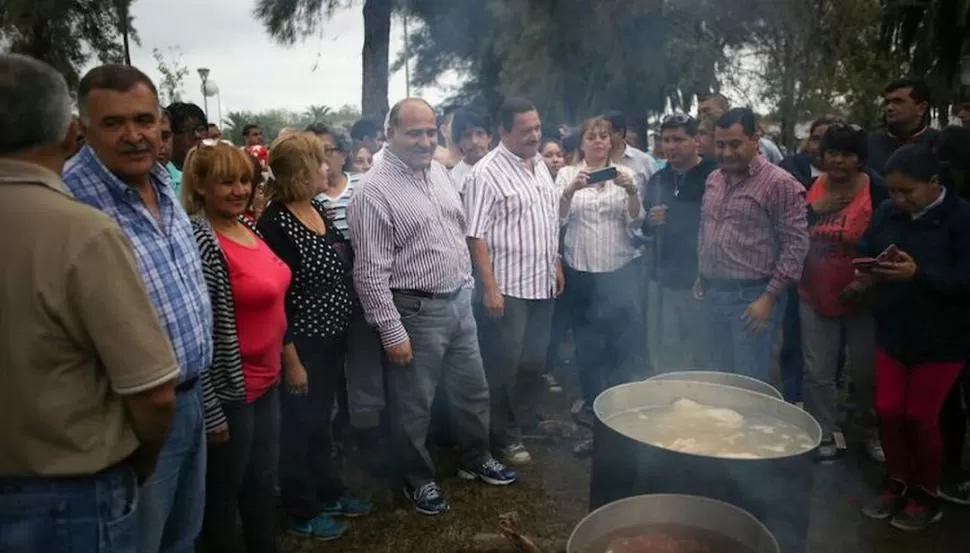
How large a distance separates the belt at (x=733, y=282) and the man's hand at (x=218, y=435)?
2921 mm

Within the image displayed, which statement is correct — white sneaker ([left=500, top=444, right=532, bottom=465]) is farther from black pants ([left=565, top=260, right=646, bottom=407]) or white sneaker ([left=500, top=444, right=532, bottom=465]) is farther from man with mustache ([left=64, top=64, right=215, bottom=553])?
man with mustache ([left=64, top=64, right=215, bottom=553])

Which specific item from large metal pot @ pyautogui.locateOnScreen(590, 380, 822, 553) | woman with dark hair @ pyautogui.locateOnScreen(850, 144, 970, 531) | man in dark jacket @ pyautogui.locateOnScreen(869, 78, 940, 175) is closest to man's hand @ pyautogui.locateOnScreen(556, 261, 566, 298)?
woman with dark hair @ pyautogui.locateOnScreen(850, 144, 970, 531)

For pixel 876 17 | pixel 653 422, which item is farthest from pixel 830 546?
pixel 876 17

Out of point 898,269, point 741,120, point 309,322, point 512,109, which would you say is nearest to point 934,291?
point 898,269

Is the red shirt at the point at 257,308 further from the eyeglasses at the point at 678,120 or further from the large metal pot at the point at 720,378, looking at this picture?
the eyeglasses at the point at 678,120

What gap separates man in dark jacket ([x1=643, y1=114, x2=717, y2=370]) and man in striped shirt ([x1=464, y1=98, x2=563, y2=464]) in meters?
1.02

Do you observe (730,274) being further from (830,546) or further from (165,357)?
(165,357)

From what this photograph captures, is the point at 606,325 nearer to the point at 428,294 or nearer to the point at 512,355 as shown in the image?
the point at 512,355

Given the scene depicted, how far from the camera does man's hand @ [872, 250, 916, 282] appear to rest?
310 centimetres

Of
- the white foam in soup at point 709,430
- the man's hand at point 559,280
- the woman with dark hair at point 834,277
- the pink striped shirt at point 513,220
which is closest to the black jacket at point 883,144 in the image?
the woman with dark hair at point 834,277

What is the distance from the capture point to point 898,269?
311 cm

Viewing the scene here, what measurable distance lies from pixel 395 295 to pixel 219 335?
1187 millimetres

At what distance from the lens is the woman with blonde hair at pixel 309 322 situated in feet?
10.3

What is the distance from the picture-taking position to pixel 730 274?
4082mm
